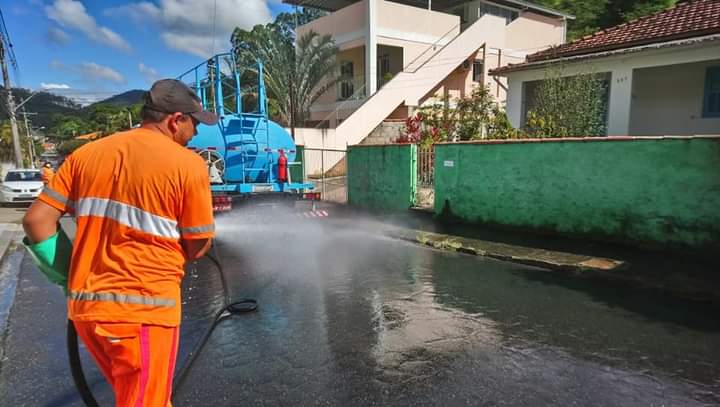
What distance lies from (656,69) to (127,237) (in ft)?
47.8

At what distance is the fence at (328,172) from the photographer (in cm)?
1497

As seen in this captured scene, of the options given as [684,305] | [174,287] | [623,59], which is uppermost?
[623,59]

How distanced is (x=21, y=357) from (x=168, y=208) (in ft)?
11.0

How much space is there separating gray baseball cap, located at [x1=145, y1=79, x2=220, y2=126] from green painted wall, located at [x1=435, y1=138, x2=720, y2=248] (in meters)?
7.20

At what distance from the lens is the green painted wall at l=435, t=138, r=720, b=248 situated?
6.65 meters

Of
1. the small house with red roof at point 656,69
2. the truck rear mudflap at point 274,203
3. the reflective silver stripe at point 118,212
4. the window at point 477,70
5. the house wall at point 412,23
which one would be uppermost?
the house wall at point 412,23

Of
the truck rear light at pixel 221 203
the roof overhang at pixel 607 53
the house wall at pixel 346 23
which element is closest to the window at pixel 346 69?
the house wall at pixel 346 23

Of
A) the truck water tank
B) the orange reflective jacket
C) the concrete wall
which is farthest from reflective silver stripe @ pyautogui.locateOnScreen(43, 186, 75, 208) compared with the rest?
the concrete wall

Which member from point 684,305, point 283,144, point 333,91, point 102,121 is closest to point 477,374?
point 684,305

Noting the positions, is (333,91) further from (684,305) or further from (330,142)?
(684,305)

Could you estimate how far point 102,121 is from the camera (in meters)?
63.5

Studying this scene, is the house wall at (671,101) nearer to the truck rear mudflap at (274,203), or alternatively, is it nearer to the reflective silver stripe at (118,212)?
the truck rear mudflap at (274,203)

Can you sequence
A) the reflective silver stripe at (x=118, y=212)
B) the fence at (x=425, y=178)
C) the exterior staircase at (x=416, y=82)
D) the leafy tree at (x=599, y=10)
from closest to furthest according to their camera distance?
the reflective silver stripe at (x=118, y=212)
the fence at (x=425, y=178)
the exterior staircase at (x=416, y=82)
the leafy tree at (x=599, y=10)

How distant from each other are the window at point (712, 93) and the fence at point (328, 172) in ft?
31.7
